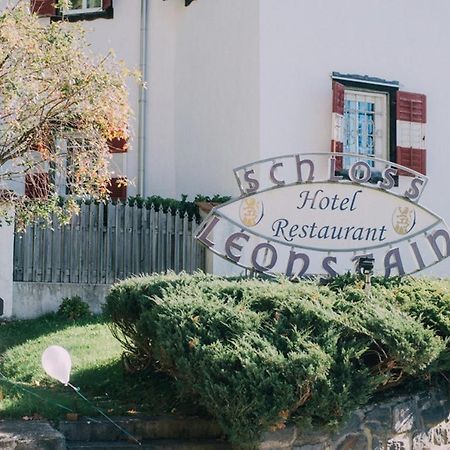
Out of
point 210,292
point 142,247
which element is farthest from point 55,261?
point 210,292

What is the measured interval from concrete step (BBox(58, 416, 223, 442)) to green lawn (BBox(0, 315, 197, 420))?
276 mm

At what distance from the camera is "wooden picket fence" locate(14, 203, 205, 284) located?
1290cm

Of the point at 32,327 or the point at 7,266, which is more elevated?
the point at 7,266

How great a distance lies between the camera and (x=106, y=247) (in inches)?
527

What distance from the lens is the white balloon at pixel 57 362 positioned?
798 cm

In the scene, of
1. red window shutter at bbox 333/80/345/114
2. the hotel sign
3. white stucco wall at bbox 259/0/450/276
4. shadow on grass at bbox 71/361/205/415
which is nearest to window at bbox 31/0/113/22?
white stucco wall at bbox 259/0/450/276

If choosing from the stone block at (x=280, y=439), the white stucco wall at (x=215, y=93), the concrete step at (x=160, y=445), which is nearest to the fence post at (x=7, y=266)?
the white stucco wall at (x=215, y=93)

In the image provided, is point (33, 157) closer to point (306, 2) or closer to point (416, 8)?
point (306, 2)

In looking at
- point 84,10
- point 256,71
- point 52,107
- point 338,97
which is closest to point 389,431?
point 52,107

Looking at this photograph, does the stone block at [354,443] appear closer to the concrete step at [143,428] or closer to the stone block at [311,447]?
the stone block at [311,447]

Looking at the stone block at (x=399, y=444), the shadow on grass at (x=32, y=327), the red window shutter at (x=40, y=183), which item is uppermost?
the red window shutter at (x=40, y=183)

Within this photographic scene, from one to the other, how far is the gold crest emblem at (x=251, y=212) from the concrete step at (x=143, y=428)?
248 centimetres

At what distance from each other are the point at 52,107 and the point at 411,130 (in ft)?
25.0

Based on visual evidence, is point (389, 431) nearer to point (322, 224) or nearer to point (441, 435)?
point (441, 435)
